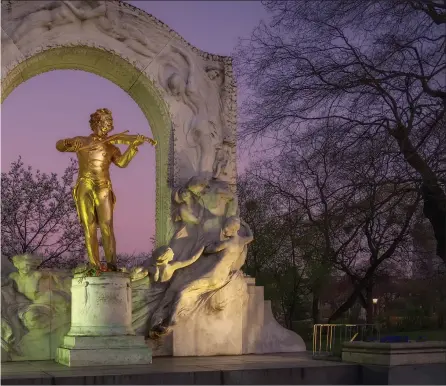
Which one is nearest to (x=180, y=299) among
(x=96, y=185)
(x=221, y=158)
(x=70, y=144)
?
(x=96, y=185)

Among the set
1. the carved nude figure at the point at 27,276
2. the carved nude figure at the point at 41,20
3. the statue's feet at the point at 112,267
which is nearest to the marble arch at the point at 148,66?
the carved nude figure at the point at 41,20

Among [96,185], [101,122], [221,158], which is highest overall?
[101,122]

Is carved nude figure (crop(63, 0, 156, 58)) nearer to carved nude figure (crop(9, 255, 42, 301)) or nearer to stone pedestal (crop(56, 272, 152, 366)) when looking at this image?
carved nude figure (crop(9, 255, 42, 301))

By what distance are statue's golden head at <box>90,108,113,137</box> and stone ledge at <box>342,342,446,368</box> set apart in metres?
4.91

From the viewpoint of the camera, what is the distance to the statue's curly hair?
11453 mm

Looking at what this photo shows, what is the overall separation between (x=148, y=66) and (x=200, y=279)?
3777mm

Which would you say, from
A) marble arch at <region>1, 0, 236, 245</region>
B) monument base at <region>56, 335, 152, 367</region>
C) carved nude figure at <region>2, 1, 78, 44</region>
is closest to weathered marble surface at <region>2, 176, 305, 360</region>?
monument base at <region>56, 335, 152, 367</region>

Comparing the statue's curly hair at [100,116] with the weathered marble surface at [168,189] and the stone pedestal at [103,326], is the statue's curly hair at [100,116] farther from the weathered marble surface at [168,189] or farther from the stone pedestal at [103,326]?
the stone pedestal at [103,326]

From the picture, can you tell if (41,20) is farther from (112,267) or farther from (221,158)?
(112,267)

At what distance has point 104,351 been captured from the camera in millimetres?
10289

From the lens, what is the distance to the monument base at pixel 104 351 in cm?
1020

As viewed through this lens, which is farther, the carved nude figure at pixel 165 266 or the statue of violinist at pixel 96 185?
the carved nude figure at pixel 165 266

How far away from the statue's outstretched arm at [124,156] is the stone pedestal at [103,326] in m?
1.76

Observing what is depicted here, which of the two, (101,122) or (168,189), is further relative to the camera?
(168,189)
